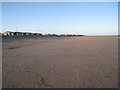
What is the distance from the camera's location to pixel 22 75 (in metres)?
3.17

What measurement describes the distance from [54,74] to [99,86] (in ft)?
4.75

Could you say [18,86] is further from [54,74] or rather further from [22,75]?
[54,74]

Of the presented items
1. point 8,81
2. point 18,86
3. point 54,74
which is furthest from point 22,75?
point 54,74

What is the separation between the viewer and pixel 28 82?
2.70 meters

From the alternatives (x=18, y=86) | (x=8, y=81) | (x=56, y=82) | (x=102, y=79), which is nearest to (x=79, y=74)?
(x=102, y=79)

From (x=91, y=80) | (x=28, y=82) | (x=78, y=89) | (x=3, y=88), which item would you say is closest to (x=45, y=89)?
(x=28, y=82)

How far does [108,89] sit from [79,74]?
1010 millimetres

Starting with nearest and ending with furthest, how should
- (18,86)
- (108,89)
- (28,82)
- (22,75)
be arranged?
(108,89), (18,86), (28,82), (22,75)

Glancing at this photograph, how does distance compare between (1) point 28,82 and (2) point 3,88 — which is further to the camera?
(1) point 28,82

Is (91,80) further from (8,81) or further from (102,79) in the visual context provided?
(8,81)

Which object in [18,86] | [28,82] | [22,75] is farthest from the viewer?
[22,75]

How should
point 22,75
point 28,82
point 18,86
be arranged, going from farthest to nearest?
point 22,75 < point 28,82 < point 18,86

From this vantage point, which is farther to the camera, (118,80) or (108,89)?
(118,80)

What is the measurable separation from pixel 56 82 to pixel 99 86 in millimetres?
1169
